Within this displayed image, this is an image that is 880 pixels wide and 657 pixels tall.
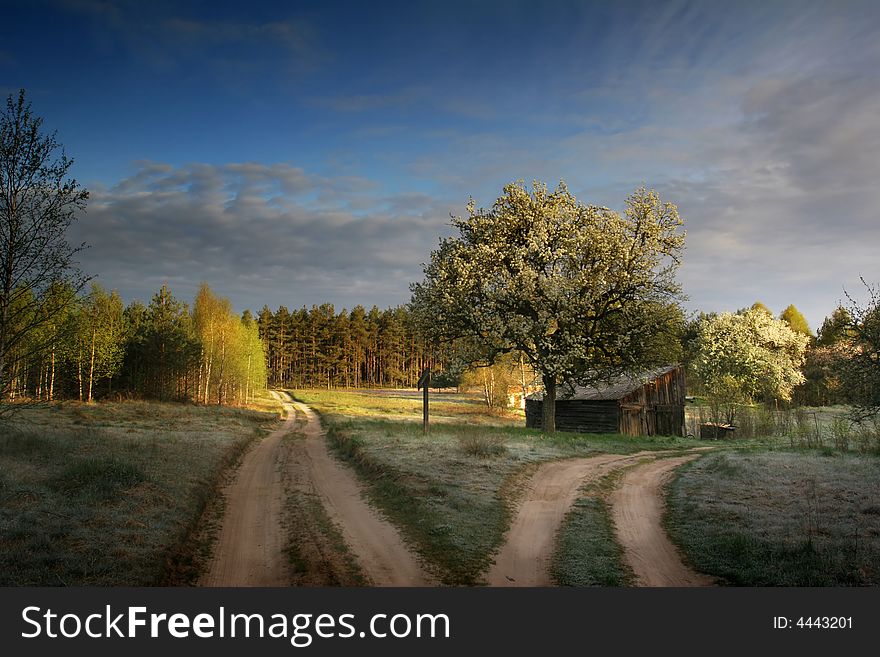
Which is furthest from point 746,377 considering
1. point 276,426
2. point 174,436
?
point 174,436

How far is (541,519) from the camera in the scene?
13273 mm

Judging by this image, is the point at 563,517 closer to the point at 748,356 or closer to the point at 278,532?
the point at 278,532

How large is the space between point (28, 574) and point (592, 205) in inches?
1172

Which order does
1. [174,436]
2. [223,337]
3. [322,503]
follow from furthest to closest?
[223,337] → [174,436] → [322,503]

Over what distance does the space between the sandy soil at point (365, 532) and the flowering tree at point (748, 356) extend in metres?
50.1

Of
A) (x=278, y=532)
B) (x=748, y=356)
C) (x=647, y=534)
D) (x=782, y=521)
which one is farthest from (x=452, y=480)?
(x=748, y=356)

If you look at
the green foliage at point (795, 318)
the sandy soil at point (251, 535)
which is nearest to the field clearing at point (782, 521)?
the sandy soil at point (251, 535)

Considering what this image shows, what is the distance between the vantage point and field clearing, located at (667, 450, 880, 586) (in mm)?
9188

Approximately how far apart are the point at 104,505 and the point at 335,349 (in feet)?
360

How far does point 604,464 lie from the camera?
22156 mm

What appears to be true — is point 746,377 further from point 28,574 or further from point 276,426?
point 28,574

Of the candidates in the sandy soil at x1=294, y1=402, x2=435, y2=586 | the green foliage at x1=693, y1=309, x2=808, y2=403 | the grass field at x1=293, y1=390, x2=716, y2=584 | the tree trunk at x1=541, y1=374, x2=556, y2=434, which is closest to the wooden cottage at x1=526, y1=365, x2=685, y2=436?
the tree trunk at x1=541, y1=374, x2=556, y2=434

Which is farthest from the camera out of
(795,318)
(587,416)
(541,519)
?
(795,318)

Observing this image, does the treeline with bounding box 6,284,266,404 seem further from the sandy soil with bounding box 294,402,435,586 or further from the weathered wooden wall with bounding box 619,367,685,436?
the weathered wooden wall with bounding box 619,367,685,436
